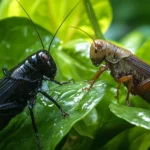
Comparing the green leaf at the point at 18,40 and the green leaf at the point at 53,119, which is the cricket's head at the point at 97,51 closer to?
the green leaf at the point at 18,40

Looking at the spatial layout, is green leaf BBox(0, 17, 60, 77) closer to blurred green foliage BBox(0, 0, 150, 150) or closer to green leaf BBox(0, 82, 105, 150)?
blurred green foliage BBox(0, 0, 150, 150)

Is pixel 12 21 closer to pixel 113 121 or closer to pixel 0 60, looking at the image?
pixel 0 60

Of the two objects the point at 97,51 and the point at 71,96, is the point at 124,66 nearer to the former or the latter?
the point at 97,51

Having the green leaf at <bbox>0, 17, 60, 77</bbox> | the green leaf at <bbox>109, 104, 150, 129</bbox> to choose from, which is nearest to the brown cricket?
the green leaf at <bbox>0, 17, 60, 77</bbox>

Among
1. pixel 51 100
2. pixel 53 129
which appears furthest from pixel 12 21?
pixel 53 129

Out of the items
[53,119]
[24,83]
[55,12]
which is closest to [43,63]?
[24,83]

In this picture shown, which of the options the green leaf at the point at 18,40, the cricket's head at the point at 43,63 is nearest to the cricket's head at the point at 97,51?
the green leaf at the point at 18,40

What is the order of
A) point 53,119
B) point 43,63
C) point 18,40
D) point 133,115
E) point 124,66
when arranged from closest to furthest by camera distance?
point 133,115, point 53,119, point 43,63, point 18,40, point 124,66
